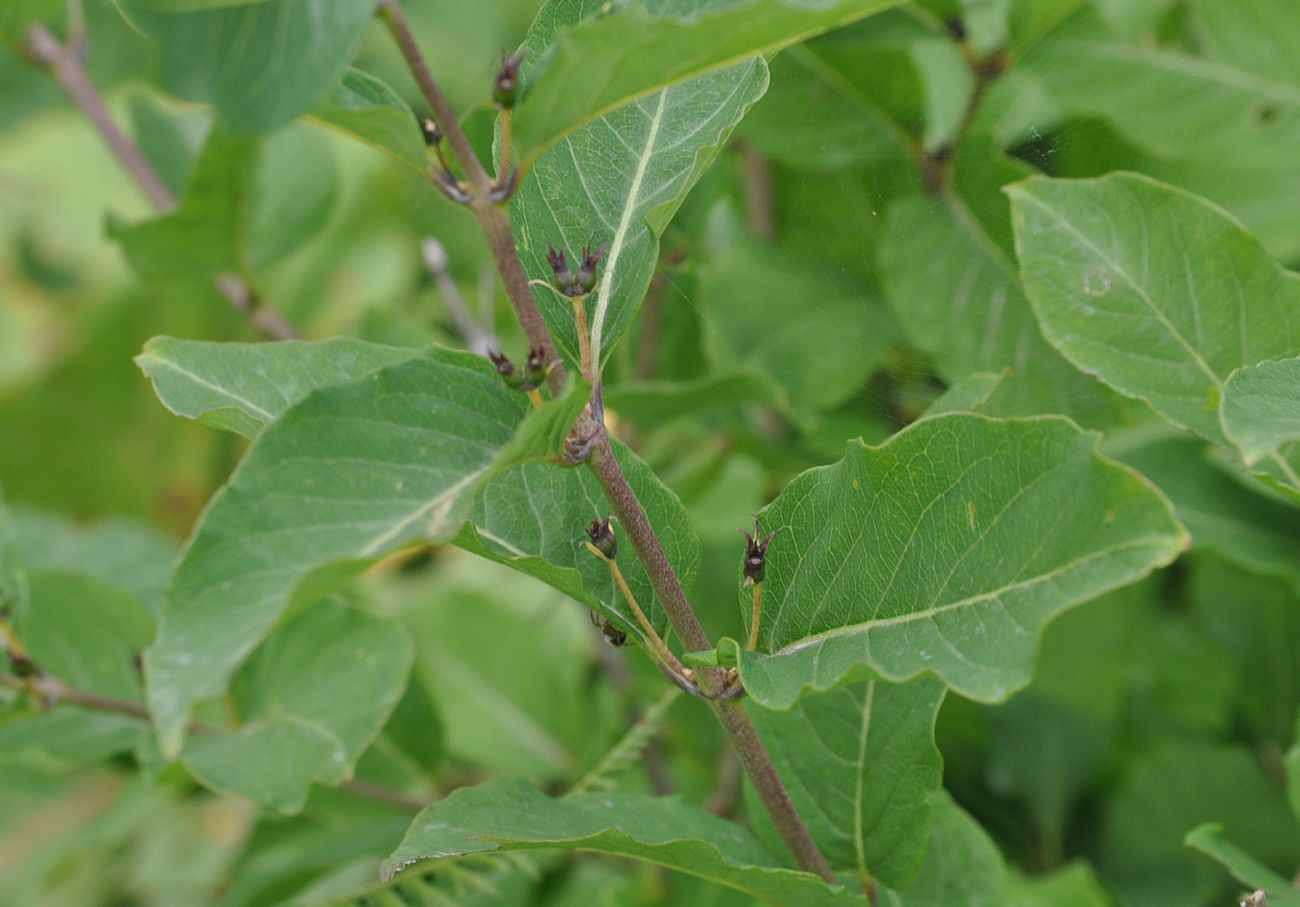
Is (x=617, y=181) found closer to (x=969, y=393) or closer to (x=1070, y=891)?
(x=969, y=393)

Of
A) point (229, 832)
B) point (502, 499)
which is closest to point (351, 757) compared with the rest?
point (502, 499)

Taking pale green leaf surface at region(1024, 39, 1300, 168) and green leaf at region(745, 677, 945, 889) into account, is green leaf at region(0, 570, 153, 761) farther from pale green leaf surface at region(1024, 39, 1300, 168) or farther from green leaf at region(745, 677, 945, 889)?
pale green leaf surface at region(1024, 39, 1300, 168)

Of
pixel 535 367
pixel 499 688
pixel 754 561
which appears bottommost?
pixel 499 688

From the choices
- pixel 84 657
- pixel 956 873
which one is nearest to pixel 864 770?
pixel 956 873

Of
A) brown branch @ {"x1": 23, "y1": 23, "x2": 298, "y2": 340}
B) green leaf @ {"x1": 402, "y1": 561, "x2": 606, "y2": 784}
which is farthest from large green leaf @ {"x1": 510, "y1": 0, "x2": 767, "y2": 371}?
green leaf @ {"x1": 402, "y1": 561, "x2": 606, "y2": 784}

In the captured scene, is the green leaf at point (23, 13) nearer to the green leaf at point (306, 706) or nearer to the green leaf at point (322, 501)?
the green leaf at point (306, 706)

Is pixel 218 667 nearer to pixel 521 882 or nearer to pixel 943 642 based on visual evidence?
pixel 943 642
